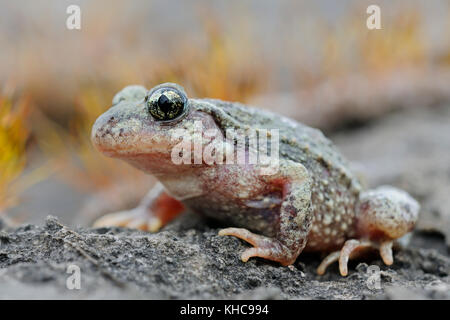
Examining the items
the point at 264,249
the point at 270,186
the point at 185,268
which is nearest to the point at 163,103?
the point at 270,186

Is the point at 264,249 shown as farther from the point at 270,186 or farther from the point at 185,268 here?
the point at 185,268

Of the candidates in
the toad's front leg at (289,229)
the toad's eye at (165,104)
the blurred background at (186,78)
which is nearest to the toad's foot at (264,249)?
the toad's front leg at (289,229)

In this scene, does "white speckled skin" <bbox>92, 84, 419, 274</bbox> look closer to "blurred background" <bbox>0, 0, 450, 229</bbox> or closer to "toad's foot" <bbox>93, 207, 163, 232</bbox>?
"toad's foot" <bbox>93, 207, 163, 232</bbox>

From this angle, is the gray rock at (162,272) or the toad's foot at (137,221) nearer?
the gray rock at (162,272)

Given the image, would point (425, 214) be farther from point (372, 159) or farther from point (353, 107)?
point (353, 107)

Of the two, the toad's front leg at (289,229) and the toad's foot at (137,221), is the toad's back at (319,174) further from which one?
the toad's foot at (137,221)

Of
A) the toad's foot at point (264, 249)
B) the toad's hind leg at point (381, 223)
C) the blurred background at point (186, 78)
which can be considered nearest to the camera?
the toad's foot at point (264, 249)

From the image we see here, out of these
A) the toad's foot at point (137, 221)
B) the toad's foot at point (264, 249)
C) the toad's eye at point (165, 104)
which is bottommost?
the toad's foot at point (264, 249)
